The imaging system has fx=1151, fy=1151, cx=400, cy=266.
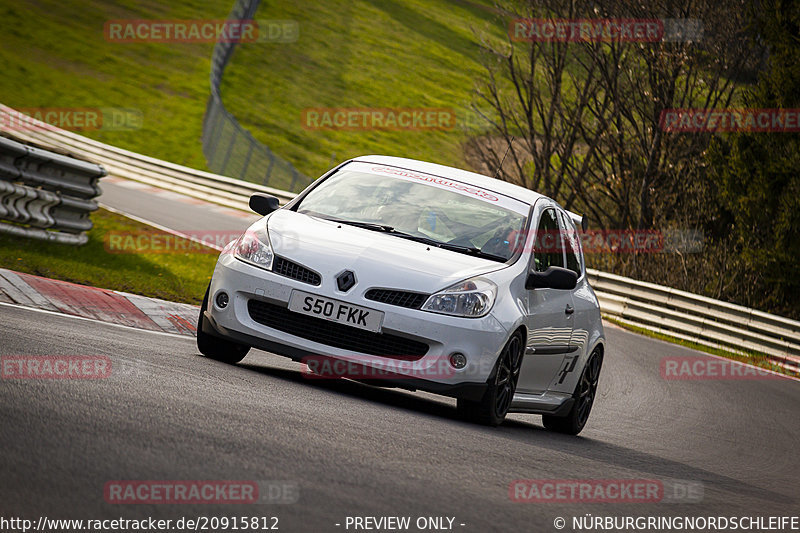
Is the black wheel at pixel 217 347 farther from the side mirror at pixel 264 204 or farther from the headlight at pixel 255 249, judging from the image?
the side mirror at pixel 264 204

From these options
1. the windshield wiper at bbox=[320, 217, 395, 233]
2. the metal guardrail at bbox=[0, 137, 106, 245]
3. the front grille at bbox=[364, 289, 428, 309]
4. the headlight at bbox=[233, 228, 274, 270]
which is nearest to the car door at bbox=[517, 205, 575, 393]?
the front grille at bbox=[364, 289, 428, 309]

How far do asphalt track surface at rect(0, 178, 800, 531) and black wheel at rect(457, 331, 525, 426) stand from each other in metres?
0.13

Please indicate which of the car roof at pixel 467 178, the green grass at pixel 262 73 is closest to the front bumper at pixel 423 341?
the car roof at pixel 467 178

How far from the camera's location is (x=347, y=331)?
25.1 ft

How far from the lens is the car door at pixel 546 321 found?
835cm

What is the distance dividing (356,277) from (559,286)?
157 cm

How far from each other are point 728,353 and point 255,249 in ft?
46.1

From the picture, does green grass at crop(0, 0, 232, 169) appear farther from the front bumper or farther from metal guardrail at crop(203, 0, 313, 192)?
the front bumper

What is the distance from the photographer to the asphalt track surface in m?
4.54

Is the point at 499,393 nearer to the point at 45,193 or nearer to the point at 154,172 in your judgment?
the point at 45,193

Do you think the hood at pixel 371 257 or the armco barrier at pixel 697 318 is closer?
the hood at pixel 371 257

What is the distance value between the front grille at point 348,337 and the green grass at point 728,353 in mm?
13131

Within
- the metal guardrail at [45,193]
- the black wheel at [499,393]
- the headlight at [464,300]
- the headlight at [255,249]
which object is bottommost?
the metal guardrail at [45,193]

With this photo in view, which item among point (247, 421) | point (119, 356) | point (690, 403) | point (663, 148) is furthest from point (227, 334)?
point (663, 148)
